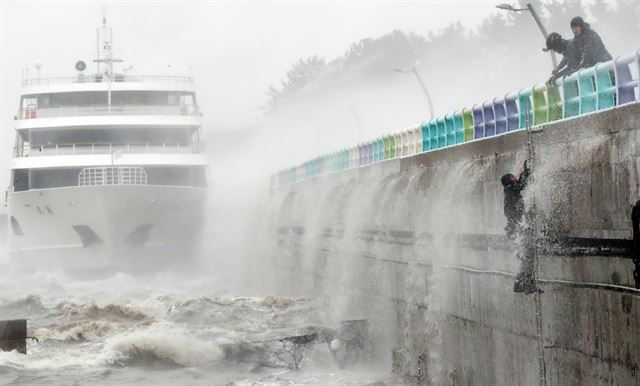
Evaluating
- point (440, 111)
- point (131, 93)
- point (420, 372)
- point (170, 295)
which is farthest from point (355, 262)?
point (440, 111)

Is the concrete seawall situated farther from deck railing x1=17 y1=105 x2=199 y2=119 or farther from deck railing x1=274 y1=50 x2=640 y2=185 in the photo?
deck railing x1=17 y1=105 x2=199 y2=119

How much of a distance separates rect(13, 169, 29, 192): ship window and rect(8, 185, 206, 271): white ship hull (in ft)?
1.35

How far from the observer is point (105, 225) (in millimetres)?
41062

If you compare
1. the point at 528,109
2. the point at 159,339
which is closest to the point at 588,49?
the point at 528,109

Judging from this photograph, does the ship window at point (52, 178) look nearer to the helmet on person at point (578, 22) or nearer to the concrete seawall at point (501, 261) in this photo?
the concrete seawall at point (501, 261)

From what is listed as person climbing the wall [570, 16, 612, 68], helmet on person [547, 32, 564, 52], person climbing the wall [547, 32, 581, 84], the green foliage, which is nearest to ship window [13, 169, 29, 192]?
the green foliage

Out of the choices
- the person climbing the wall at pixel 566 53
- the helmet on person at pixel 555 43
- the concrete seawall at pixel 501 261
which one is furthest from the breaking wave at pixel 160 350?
the helmet on person at pixel 555 43

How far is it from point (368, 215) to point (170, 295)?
49.5 feet

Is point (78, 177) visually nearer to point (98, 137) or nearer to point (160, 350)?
point (98, 137)

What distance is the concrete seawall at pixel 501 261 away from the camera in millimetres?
10711

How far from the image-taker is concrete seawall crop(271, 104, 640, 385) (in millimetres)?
10711

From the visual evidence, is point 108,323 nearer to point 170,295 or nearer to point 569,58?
point 170,295

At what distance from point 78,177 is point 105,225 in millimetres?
2279

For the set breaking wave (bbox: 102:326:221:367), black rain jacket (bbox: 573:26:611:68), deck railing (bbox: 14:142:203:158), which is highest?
deck railing (bbox: 14:142:203:158)
